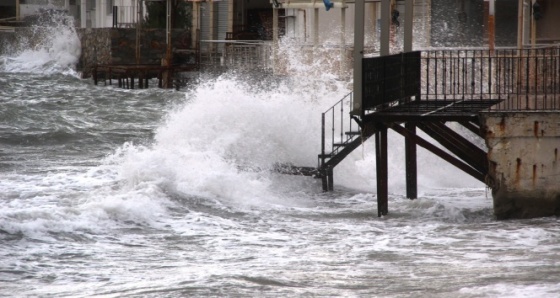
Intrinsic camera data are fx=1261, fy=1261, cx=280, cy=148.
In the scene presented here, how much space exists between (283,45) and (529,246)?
2599cm

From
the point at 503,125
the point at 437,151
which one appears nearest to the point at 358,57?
the point at 437,151

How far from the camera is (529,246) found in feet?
46.1

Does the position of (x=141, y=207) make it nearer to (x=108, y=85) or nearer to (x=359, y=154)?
(x=359, y=154)

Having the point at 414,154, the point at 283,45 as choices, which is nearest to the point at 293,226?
the point at 414,154

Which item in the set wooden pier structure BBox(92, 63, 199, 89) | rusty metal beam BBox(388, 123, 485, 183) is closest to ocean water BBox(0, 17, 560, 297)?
rusty metal beam BBox(388, 123, 485, 183)

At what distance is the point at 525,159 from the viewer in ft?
51.9

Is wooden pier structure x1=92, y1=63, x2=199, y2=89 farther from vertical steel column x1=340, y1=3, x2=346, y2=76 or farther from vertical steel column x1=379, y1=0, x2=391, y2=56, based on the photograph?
vertical steel column x1=379, y1=0, x2=391, y2=56

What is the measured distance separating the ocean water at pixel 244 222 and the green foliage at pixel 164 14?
83.2ft

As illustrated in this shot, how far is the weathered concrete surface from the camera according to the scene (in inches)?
619

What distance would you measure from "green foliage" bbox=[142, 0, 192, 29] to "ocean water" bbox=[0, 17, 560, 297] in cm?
2537

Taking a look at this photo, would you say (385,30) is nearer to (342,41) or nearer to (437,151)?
(437,151)

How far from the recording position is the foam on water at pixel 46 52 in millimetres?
57938

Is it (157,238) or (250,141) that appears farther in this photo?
(250,141)

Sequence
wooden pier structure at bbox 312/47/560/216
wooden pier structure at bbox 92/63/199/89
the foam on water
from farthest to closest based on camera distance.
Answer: the foam on water
wooden pier structure at bbox 92/63/199/89
wooden pier structure at bbox 312/47/560/216
